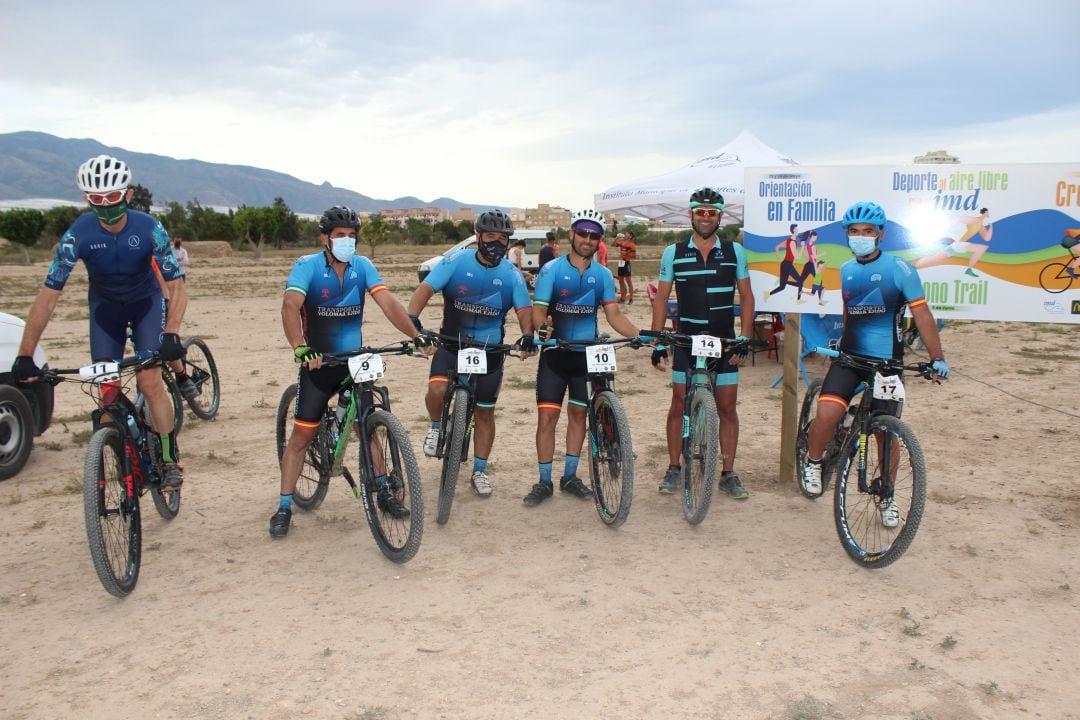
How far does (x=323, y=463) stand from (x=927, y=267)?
188 inches

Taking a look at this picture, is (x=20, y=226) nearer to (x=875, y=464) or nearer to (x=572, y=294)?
(x=572, y=294)

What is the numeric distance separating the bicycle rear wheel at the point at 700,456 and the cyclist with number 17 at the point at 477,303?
138cm

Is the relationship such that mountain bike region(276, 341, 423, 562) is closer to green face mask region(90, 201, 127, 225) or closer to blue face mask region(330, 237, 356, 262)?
blue face mask region(330, 237, 356, 262)

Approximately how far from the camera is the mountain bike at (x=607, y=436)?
5.38 meters

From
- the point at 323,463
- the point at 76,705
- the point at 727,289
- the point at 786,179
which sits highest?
the point at 786,179

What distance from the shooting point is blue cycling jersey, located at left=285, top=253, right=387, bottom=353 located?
5.19 metres

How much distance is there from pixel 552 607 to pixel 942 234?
413 centimetres

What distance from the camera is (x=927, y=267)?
6.11m

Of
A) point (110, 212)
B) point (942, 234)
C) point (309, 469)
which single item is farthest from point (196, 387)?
point (942, 234)

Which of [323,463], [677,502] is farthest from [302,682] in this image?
[677,502]

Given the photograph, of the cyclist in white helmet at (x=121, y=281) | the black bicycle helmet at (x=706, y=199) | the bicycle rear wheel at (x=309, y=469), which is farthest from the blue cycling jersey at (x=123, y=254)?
the black bicycle helmet at (x=706, y=199)

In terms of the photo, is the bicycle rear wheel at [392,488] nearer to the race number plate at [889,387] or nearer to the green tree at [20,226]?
the race number plate at [889,387]

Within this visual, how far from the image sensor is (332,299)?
17.2ft

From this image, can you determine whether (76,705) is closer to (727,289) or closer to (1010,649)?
(1010,649)
